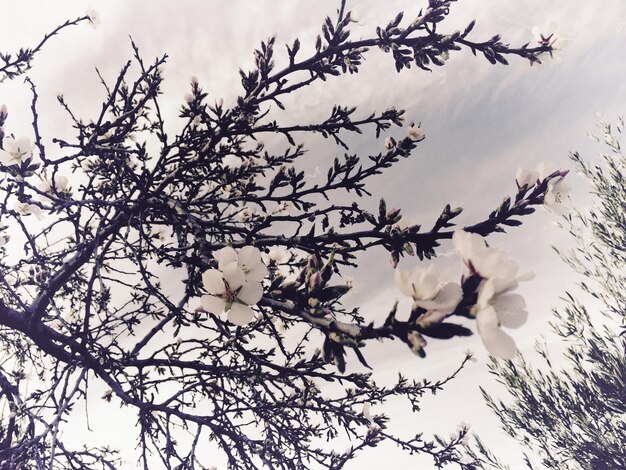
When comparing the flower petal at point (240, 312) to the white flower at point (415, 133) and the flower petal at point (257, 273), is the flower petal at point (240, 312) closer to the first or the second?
the flower petal at point (257, 273)

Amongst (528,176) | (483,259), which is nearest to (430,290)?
(483,259)

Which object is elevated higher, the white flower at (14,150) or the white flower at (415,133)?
the white flower at (14,150)

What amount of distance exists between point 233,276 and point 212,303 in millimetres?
115

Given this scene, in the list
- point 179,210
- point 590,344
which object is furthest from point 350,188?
point 590,344

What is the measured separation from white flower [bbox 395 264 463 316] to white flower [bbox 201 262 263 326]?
1.60ft

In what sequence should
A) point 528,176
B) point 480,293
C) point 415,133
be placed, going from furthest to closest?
point 415,133
point 528,176
point 480,293

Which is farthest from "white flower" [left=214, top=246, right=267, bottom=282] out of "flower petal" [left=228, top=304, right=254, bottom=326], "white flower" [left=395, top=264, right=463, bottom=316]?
"white flower" [left=395, top=264, right=463, bottom=316]

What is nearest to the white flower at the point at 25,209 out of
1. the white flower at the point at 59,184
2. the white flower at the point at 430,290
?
the white flower at the point at 59,184

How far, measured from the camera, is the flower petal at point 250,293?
120 centimetres

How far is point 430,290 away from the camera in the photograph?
0.88 meters

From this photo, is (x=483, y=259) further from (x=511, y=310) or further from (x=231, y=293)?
(x=231, y=293)

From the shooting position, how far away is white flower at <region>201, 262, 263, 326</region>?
1.19 metres

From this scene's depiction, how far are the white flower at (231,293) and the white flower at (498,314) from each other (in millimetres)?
655

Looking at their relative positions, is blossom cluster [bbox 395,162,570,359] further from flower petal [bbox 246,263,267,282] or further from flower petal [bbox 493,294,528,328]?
flower petal [bbox 246,263,267,282]
